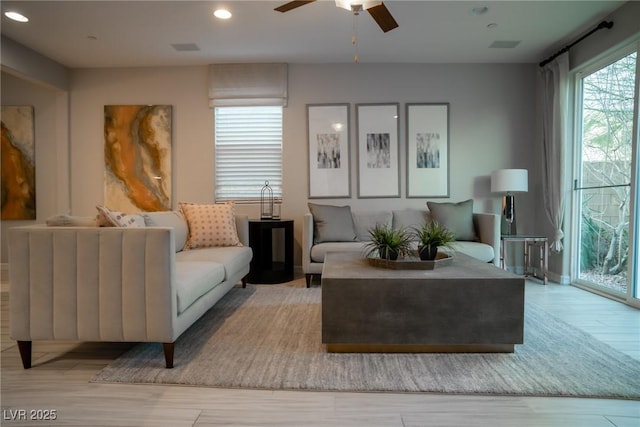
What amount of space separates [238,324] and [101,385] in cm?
99

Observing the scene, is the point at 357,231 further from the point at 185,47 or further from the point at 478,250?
the point at 185,47

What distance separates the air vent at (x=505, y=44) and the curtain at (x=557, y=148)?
1.74 ft

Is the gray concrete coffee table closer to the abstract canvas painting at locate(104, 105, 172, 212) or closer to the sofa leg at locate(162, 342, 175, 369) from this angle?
the sofa leg at locate(162, 342, 175, 369)

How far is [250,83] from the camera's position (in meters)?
4.44

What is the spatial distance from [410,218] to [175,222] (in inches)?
105

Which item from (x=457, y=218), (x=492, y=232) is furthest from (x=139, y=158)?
(x=492, y=232)

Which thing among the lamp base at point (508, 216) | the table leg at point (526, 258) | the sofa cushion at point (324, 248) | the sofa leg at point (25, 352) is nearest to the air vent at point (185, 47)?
the sofa cushion at point (324, 248)

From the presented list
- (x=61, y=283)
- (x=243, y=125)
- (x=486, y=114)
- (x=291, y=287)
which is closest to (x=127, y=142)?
(x=243, y=125)

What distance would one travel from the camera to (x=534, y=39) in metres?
3.74

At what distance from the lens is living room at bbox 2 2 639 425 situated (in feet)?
14.5

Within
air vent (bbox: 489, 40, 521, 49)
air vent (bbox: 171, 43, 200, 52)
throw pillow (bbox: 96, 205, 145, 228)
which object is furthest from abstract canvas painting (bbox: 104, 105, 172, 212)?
air vent (bbox: 489, 40, 521, 49)

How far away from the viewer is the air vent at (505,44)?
3788 mm

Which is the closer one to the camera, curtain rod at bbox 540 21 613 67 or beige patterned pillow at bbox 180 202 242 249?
curtain rod at bbox 540 21 613 67

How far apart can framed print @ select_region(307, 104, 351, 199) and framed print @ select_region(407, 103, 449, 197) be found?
0.83 metres
